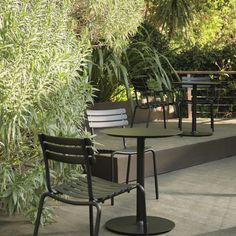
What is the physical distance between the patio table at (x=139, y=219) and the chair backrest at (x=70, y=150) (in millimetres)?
663

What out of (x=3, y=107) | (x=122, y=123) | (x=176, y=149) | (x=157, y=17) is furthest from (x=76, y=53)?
(x=157, y=17)

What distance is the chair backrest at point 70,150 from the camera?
2.91 meters

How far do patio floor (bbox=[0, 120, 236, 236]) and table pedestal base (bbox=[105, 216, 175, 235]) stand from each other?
55 mm

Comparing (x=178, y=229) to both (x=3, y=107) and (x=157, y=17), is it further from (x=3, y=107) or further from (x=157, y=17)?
(x=157, y=17)

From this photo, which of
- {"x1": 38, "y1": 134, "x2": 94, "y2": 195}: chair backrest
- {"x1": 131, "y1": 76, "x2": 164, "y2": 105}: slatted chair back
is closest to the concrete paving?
{"x1": 38, "y1": 134, "x2": 94, "y2": 195}: chair backrest

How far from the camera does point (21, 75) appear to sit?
141 inches

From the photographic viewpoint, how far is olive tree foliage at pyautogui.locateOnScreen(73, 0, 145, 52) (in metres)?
6.76

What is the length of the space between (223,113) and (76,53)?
653 cm

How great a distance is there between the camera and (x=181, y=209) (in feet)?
14.1

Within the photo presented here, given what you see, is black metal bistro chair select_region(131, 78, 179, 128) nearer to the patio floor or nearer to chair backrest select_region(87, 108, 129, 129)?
the patio floor

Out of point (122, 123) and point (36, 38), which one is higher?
point (36, 38)

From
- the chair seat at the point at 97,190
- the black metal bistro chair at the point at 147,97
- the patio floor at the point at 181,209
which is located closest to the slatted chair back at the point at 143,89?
the black metal bistro chair at the point at 147,97

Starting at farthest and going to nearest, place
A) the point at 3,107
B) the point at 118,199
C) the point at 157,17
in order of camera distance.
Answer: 1. the point at 157,17
2. the point at 118,199
3. the point at 3,107

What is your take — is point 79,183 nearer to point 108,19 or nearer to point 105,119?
point 105,119
